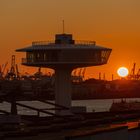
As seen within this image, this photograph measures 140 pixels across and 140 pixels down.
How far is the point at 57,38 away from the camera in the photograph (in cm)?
6531

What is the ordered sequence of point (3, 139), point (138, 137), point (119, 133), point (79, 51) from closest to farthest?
point (3, 139), point (119, 133), point (138, 137), point (79, 51)

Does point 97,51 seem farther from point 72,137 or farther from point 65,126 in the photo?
point 72,137

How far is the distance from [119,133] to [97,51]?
31.1 metres

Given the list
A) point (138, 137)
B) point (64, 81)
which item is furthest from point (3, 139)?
point (64, 81)

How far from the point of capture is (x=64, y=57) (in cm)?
6506

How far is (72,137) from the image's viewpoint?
31.0 m

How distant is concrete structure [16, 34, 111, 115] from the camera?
6494 centimetres

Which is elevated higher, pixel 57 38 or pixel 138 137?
pixel 57 38

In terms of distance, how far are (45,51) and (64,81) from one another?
3350mm

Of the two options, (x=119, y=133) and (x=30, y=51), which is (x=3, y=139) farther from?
(x=30, y=51)

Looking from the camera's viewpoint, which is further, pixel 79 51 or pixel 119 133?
pixel 79 51

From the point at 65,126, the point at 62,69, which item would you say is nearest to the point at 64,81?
the point at 62,69

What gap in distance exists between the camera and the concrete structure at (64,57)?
213ft

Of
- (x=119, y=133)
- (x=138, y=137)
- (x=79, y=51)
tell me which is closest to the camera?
(x=119, y=133)
